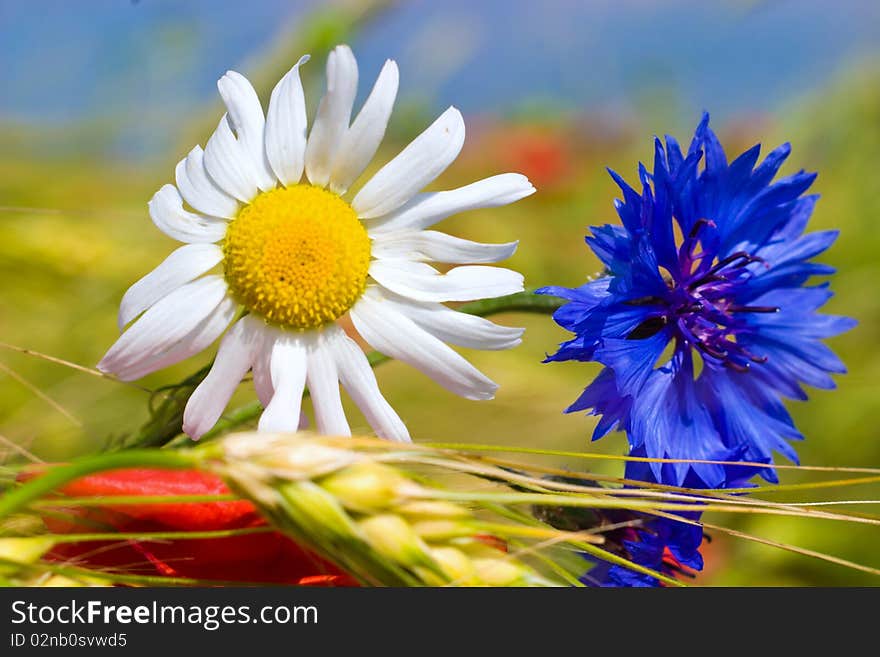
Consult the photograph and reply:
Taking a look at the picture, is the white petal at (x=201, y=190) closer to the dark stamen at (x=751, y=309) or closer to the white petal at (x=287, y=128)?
the white petal at (x=287, y=128)

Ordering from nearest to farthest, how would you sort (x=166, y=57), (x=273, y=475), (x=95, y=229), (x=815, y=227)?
(x=273, y=475)
(x=95, y=229)
(x=166, y=57)
(x=815, y=227)

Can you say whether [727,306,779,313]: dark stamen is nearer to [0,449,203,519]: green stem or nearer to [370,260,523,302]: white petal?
[370,260,523,302]: white petal

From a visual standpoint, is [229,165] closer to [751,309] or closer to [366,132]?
[366,132]

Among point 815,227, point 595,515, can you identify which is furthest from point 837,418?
point 595,515

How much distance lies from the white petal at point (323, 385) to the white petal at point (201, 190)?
51mm

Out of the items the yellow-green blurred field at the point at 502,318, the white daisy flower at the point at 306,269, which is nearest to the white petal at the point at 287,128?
the white daisy flower at the point at 306,269

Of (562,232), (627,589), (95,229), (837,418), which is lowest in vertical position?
(627,589)

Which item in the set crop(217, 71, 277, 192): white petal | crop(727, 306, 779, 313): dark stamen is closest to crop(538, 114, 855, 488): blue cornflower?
crop(727, 306, 779, 313): dark stamen

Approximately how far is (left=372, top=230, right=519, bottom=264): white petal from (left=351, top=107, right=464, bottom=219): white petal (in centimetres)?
1

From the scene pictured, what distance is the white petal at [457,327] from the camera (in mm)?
277

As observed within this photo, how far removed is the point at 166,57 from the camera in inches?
36.0

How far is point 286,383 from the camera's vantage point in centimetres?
27

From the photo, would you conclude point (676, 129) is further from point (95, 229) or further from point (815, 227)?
point (95, 229)

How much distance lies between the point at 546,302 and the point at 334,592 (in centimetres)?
12
